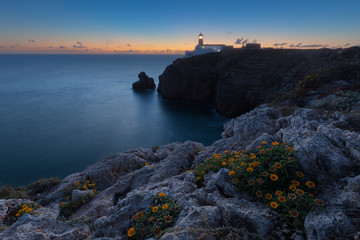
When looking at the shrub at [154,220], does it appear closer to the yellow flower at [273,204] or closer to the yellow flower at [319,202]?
the yellow flower at [273,204]

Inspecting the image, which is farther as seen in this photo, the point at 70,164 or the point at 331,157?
the point at 70,164

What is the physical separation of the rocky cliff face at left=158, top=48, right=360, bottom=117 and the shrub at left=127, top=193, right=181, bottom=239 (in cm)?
3165

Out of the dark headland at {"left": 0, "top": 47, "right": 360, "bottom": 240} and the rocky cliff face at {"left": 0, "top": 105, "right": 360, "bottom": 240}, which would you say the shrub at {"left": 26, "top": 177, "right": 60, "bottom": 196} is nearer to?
the dark headland at {"left": 0, "top": 47, "right": 360, "bottom": 240}

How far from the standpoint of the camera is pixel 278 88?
36875 millimetres

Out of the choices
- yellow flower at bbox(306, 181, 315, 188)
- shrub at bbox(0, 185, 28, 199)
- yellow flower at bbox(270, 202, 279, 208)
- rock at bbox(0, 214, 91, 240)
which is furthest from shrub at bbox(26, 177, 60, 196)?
yellow flower at bbox(306, 181, 315, 188)

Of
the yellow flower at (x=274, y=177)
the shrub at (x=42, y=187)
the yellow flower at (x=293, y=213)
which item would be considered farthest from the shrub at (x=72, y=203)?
the yellow flower at (x=293, y=213)

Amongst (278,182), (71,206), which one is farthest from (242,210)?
(71,206)

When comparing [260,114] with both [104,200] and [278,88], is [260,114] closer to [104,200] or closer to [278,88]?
[104,200]

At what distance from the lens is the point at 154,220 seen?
10.4ft

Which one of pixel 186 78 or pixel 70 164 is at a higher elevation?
pixel 186 78

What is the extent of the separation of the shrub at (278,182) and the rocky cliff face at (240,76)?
3043 cm

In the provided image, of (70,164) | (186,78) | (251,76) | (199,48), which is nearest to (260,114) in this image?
(70,164)

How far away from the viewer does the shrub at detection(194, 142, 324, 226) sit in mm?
2754

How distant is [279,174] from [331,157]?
3.38 ft
